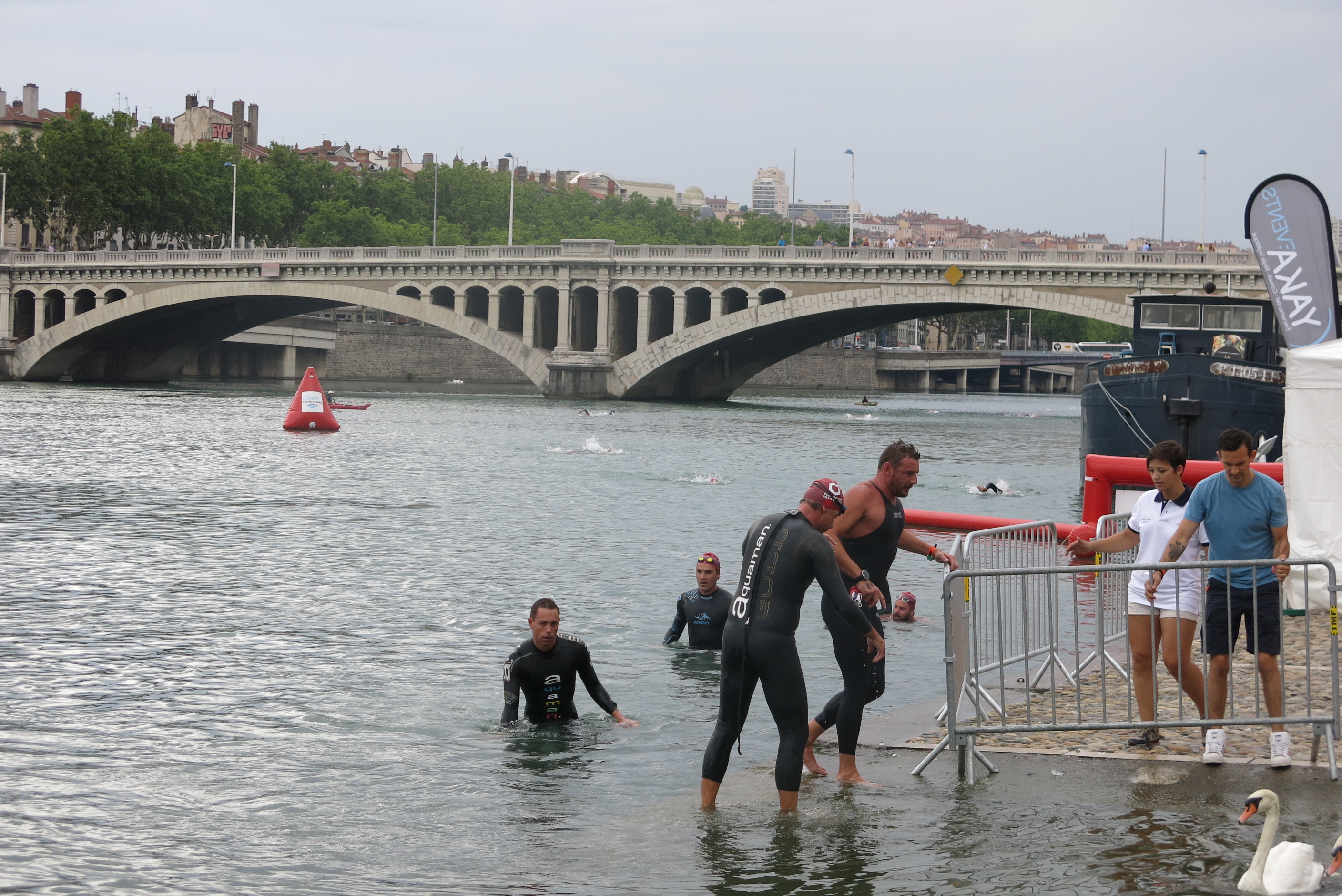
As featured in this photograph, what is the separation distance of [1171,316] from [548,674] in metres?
26.9

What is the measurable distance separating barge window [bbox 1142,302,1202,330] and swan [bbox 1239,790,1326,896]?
94.6 ft

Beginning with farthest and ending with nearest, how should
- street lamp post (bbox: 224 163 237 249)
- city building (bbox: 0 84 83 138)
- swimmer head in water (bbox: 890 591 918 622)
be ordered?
1. city building (bbox: 0 84 83 138)
2. street lamp post (bbox: 224 163 237 249)
3. swimmer head in water (bbox: 890 591 918 622)

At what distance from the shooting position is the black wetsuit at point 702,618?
13.3m

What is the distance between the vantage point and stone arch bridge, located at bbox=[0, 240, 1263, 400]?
6281 cm

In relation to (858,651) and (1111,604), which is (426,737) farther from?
(1111,604)

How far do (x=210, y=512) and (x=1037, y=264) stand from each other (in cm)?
4465

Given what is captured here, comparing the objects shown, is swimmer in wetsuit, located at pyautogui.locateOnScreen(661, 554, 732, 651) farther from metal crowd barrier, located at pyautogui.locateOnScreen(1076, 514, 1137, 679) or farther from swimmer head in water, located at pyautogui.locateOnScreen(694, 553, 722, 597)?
metal crowd barrier, located at pyautogui.locateOnScreen(1076, 514, 1137, 679)

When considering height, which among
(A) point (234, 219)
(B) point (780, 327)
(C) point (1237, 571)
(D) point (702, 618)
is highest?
(A) point (234, 219)

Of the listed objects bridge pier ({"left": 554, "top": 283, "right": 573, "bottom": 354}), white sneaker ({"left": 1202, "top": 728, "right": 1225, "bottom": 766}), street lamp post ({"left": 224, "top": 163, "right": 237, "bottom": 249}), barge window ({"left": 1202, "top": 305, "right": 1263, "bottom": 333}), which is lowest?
white sneaker ({"left": 1202, "top": 728, "right": 1225, "bottom": 766})

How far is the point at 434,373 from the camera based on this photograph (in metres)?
102

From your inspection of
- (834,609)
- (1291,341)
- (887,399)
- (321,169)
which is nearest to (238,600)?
(834,609)

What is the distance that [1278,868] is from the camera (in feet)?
20.6

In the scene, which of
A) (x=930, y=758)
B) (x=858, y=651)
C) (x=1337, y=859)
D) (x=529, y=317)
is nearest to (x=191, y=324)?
(x=529, y=317)

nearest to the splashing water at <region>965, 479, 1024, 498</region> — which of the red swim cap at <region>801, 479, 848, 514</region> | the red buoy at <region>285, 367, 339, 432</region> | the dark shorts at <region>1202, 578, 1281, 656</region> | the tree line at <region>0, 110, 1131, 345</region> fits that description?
the red buoy at <region>285, 367, 339, 432</region>
